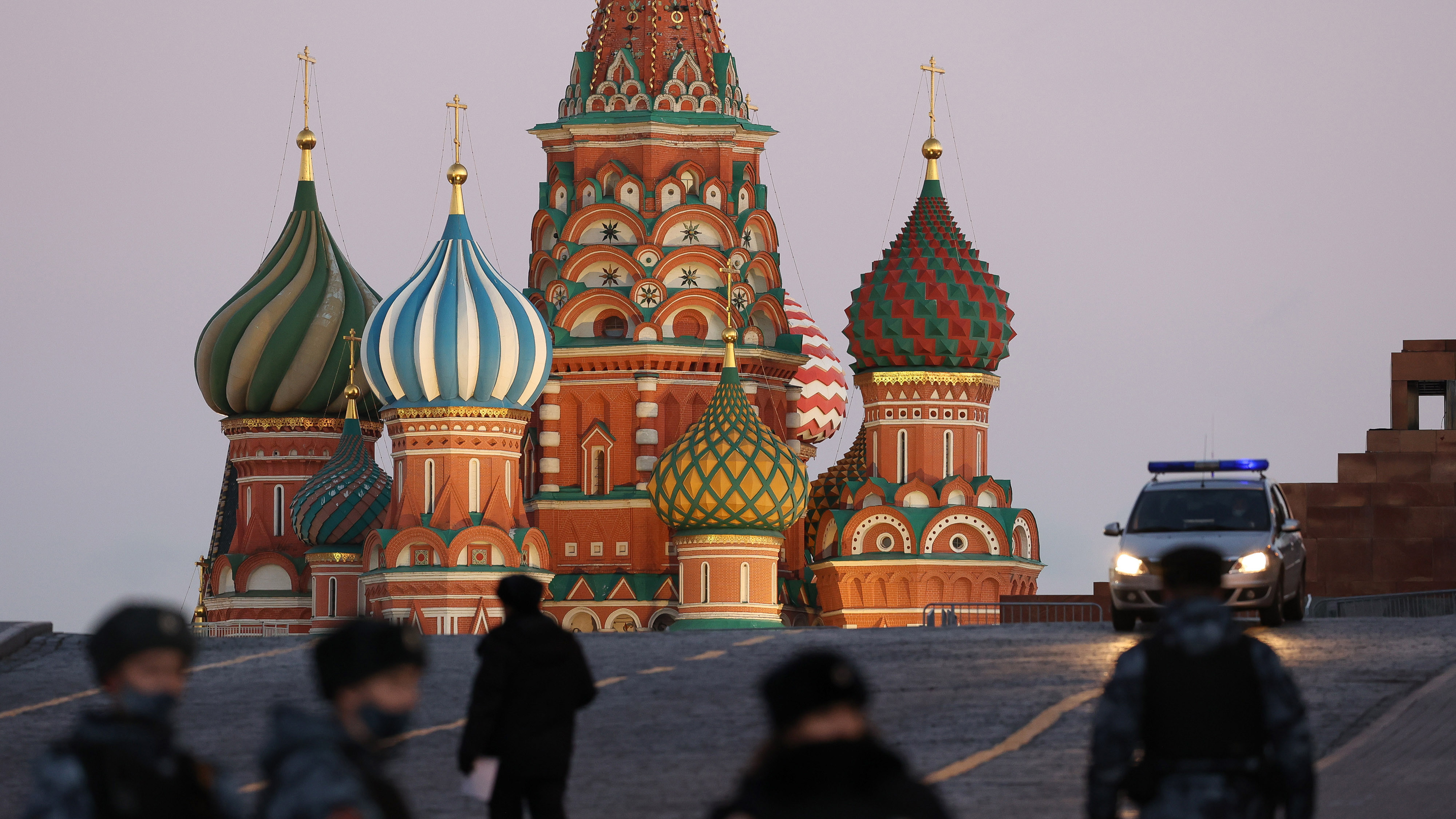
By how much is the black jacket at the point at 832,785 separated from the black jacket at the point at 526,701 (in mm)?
4704

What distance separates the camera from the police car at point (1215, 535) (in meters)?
23.7

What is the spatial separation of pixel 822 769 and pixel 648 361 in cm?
6612

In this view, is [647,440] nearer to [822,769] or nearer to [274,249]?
[274,249]

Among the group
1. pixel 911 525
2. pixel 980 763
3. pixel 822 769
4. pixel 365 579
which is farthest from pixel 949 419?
pixel 822 769

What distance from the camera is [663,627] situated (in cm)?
7025

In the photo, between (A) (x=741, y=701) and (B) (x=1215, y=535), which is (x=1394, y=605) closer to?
(B) (x=1215, y=535)

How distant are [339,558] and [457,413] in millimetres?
6081

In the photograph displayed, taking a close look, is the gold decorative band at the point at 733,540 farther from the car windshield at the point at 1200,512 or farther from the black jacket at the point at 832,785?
the black jacket at the point at 832,785

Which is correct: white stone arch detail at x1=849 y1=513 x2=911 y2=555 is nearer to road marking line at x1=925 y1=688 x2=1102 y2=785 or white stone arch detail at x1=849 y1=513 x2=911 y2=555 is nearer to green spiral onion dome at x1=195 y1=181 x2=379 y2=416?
green spiral onion dome at x1=195 y1=181 x2=379 y2=416

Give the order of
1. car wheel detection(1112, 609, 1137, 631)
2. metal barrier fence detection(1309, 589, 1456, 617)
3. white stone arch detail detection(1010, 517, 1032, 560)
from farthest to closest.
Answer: white stone arch detail detection(1010, 517, 1032, 560)
metal barrier fence detection(1309, 589, 1456, 617)
car wheel detection(1112, 609, 1137, 631)

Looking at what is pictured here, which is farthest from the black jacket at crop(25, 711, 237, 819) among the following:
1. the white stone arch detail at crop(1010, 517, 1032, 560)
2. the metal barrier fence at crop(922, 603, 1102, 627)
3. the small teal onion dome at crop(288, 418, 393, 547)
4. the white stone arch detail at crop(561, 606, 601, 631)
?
Answer: the small teal onion dome at crop(288, 418, 393, 547)

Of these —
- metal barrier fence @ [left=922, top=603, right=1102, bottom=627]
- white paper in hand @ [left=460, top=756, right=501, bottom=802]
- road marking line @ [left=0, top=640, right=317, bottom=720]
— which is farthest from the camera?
metal barrier fence @ [left=922, top=603, right=1102, bottom=627]

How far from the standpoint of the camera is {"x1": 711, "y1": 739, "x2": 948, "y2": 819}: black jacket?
6629 mm

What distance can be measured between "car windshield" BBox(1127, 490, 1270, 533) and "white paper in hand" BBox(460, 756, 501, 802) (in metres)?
13.5
